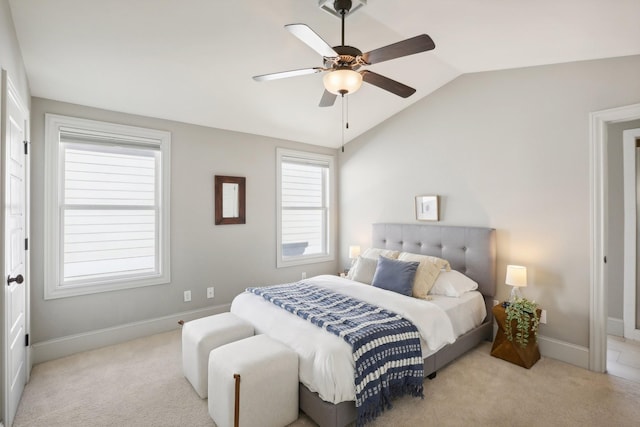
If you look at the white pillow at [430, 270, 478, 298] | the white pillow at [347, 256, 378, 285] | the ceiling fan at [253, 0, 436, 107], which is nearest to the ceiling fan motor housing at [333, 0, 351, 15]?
the ceiling fan at [253, 0, 436, 107]

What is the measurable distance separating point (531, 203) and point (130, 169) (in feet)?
13.8

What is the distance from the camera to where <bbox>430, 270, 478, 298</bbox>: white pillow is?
3.15 metres

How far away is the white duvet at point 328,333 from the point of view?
6.34 feet

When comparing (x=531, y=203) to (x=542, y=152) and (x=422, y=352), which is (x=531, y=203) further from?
(x=422, y=352)

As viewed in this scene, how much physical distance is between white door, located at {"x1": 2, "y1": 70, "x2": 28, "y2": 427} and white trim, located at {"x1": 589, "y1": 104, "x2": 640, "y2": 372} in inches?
170

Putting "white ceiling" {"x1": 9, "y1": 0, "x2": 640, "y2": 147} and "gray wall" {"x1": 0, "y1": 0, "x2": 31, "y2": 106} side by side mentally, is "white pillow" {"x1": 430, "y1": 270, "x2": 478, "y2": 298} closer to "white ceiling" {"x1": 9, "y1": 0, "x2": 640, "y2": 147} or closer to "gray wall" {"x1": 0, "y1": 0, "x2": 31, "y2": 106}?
"white ceiling" {"x1": 9, "y1": 0, "x2": 640, "y2": 147}

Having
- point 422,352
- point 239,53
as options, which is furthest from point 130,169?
point 422,352

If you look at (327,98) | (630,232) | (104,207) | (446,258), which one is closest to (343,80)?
(327,98)

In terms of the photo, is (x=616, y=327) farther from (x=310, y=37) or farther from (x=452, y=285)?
(x=310, y=37)

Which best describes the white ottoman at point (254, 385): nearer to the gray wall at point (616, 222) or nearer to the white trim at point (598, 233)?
the white trim at point (598, 233)

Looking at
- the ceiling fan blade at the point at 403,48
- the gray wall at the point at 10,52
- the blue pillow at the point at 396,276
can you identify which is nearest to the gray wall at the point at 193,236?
the gray wall at the point at 10,52

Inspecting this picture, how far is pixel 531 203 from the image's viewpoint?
3139 mm

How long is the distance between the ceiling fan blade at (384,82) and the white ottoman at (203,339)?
2.15 metres

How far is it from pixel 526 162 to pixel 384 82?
6.22 ft
